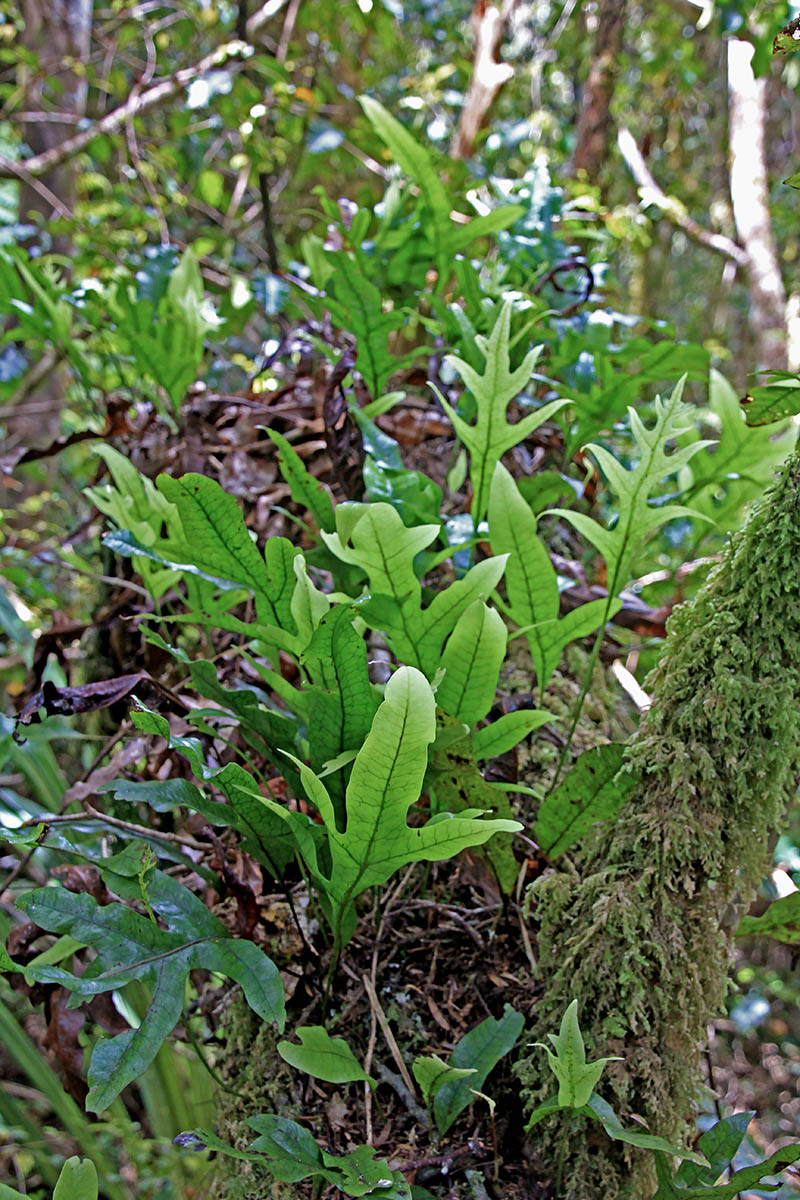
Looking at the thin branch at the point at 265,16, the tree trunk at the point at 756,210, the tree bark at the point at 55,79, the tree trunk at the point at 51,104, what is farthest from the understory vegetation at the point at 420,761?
the tree trunk at the point at 756,210

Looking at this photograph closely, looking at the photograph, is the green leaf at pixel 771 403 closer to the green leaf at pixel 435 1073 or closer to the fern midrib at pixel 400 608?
the fern midrib at pixel 400 608

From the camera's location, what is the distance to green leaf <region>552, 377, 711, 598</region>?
2.44 ft

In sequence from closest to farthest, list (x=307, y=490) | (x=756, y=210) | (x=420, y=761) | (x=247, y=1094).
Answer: (x=420, y=761), (x=247, y=1094), (x=307, y=490), (x=756, y=210)

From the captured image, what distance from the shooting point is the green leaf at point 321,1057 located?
617 millimetres

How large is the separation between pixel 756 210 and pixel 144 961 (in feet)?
10.6

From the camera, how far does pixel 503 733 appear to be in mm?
733

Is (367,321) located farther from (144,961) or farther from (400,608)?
(144,961)

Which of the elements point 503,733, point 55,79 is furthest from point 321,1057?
point 55,79

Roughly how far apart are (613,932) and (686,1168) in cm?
17

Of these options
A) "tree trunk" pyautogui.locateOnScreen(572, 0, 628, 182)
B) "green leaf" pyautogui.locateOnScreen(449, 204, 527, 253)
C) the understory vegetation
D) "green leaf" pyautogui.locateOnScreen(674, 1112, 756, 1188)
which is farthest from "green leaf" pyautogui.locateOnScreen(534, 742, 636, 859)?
"tree trunk" pyautogui.locateOnScreen(572, 0, 628, 182)

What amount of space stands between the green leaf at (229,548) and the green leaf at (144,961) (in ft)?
0.92

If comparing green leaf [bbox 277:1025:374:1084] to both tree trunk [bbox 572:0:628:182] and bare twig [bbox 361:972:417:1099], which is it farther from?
tree trunk [bbox 572:0:628:182]

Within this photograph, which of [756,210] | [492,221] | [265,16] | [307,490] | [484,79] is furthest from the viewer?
[756,210]

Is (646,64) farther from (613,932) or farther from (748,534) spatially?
(613,932)
